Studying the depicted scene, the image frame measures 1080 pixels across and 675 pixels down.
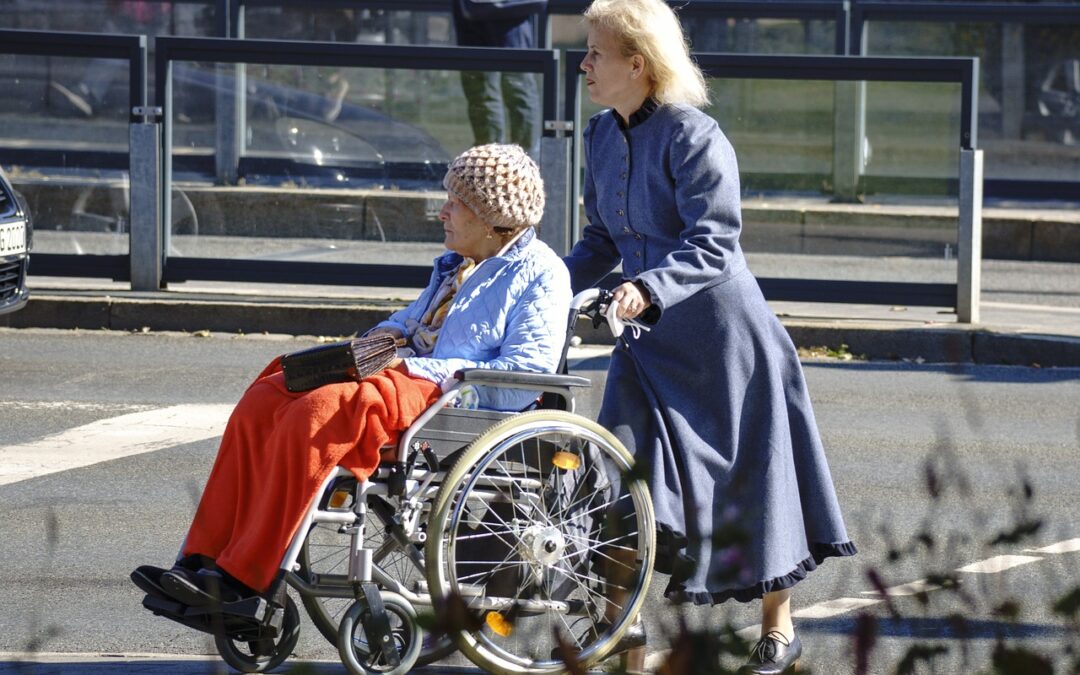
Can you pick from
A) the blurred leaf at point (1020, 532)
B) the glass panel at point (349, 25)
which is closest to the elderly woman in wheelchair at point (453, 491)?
the blurred leaf at point (1020, 532)

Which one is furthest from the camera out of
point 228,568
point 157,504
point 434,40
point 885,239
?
point 434,40

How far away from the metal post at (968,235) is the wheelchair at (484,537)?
7018 millimetres

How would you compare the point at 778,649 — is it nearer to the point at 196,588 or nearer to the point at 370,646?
the point at 370,646

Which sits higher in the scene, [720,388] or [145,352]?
[720,388]

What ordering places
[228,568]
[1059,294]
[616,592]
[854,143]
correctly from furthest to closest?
[1059,294] < [854,143] < [616,592] < [228,568]

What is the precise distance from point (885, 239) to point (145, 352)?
4.76m

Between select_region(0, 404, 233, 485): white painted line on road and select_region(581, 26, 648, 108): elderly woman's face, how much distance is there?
11.4 feet

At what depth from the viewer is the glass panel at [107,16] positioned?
17.6 meters

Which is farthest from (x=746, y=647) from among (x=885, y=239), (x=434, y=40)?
(x=434, y=40)

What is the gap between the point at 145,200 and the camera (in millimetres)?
11383

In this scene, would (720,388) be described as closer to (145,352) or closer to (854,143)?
(145,352)

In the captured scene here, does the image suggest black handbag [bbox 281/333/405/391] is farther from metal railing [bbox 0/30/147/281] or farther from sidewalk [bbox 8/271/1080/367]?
metal railing [bbox 0/30/147/281]

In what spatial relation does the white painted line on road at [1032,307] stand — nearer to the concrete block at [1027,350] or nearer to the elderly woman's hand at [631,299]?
the concrete block at [1027,350]

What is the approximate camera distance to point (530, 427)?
4.20 m
